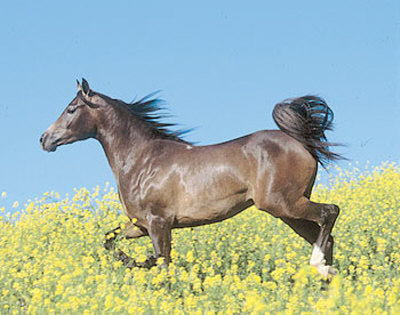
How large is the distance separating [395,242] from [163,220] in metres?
3.93

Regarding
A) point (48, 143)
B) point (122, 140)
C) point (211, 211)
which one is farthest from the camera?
point (48, 143)

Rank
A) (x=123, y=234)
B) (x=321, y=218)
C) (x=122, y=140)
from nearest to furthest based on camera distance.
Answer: (x=321, y=218), (x=123, y=234), (x=122, y=140)

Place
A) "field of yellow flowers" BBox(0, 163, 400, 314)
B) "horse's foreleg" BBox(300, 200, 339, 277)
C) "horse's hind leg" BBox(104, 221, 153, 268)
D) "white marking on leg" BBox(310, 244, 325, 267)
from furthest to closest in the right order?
"horse's hind leg" BBox(104, 221, 153, 268) < "horse's foreleg" BBox(300, 200, 339, 277) < "white marking on leg" BBox(310, 244, 325, 267) < "field of yellow flowers" BBox(0, 163, 400, 314)

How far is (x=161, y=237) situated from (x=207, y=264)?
1695 millimetres

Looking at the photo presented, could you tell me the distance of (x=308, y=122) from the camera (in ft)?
21.4

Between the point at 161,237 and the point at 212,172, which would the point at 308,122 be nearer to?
the point at 212,172

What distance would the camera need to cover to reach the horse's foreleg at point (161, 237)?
20.5 ft

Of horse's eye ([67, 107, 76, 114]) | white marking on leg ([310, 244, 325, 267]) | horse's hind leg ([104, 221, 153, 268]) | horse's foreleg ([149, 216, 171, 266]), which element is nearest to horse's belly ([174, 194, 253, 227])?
horse's foreleg ([149, 216, 171, 266])

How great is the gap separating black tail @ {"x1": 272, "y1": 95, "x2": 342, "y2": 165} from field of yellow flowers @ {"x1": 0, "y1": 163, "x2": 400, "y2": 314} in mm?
1223

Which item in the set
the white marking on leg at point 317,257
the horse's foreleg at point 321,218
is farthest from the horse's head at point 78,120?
the white marking on leg at point 317,257

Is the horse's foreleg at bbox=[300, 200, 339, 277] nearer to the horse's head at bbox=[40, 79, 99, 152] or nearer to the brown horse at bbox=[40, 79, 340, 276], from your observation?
the brown horse at bbox=[40, 79, 340, 276]

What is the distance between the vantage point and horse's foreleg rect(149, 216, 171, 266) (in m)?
6.26

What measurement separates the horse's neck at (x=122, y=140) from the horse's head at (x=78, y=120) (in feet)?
0.58

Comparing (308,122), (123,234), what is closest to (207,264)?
(123,234)
